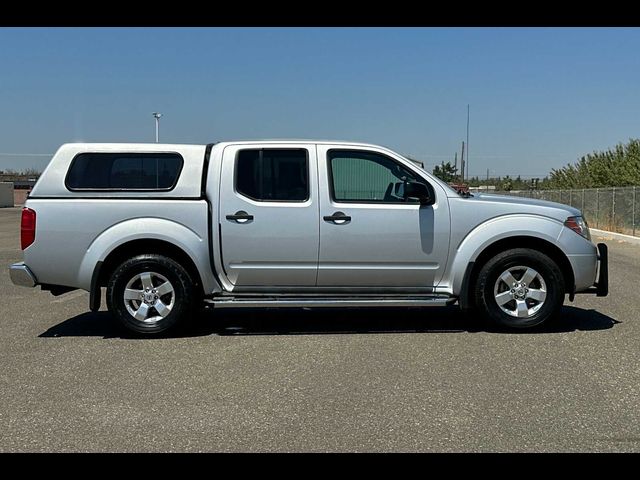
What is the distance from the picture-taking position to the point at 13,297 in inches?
346

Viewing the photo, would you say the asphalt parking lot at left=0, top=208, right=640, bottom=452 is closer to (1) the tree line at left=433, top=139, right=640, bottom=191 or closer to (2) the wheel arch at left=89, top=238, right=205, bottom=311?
(2) the wheel arch at left=89, top=238, right=205, bottom=311

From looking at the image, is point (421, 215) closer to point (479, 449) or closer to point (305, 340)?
point (305, 340)

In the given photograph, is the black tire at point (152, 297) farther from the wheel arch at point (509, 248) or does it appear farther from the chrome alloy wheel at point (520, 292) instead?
the chrome alloy wheel at point (520, 292)

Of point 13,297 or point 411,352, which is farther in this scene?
point 13,297

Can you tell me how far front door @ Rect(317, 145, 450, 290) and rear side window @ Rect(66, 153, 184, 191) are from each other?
63.7 inches

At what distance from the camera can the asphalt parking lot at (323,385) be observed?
12.2 feet

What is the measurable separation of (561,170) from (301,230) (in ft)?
124

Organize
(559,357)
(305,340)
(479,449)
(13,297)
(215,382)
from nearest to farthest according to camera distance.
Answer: (479,449) < (215,382) < (559,357) < (305,340) < (13,297)

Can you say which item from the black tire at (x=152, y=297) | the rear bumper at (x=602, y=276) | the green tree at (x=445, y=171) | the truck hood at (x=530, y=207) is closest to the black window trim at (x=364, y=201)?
the truck hood at (x=530, y=207)

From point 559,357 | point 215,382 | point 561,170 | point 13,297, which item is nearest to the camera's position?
point 215,382

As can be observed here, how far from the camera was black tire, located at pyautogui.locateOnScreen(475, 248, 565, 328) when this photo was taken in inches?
246

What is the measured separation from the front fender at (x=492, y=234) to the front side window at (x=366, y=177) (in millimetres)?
719
